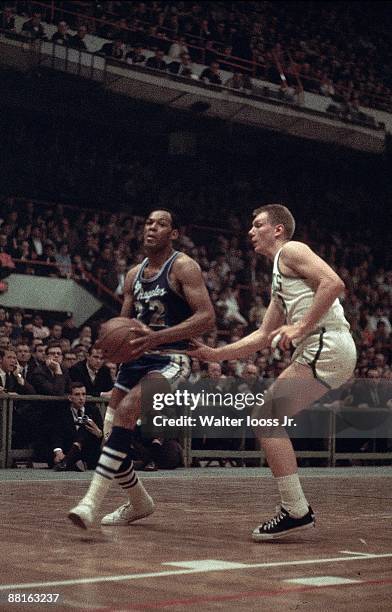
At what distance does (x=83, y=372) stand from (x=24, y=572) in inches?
367

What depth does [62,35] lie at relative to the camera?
2198cm

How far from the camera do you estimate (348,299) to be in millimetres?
24453


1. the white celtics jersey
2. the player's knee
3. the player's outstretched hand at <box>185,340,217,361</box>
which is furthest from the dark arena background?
the white celtics jersey

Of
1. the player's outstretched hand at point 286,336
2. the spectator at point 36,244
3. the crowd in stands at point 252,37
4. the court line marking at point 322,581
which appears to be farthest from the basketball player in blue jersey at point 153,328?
the crowd in stands at point 252,37

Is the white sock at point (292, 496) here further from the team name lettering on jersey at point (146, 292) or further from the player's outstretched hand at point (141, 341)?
the team name lettering on jersey at point (146, 292)

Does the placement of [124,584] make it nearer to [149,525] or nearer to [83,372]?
[149,525]

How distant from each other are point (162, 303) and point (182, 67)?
1827 cm

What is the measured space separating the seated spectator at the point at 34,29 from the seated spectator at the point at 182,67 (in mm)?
3542

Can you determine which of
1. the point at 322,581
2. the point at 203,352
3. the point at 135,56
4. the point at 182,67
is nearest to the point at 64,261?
the point at 135,56

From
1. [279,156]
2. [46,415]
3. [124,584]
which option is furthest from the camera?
[279,156]

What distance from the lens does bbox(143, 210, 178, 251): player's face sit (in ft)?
22.7

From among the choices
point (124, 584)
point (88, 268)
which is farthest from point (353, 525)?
point (88, 268)

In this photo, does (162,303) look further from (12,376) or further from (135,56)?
(135,56)

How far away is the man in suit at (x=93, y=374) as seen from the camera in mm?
14016
